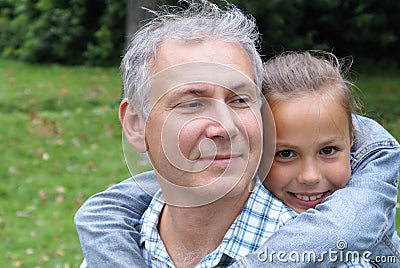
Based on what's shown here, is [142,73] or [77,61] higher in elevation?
[142,73]

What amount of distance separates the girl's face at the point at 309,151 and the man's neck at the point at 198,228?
0.69 ft

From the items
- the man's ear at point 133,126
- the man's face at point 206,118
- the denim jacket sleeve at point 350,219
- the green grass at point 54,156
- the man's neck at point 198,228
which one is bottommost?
the green grass at point 54,156

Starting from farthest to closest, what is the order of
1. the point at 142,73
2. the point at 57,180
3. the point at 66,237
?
1. the point at 57,180
2. the point at 66,237
3. the point at 142,73

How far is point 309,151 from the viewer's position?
2330mm

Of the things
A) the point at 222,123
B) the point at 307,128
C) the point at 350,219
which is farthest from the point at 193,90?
the point at 350,219

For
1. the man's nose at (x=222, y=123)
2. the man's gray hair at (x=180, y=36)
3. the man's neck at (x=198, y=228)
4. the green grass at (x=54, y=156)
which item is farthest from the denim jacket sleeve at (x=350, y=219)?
the green grass at (x=54, y=156)

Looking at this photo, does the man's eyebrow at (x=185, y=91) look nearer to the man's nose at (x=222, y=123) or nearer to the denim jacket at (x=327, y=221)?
the man's nose at (x=222, y=123)

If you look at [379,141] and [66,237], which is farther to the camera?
[66,237]

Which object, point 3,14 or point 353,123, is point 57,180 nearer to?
point 353,123

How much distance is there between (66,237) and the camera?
670 centimetres

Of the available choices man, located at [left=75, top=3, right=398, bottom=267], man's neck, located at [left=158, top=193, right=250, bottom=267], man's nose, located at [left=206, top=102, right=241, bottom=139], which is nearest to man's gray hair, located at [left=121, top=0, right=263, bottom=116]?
man, located at [left=75, top=3, right=398, bottom=267]

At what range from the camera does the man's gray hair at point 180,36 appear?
2174mm

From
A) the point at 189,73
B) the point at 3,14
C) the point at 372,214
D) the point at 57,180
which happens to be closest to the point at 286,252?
the point at 372,214

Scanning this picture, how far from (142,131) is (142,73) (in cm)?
18
